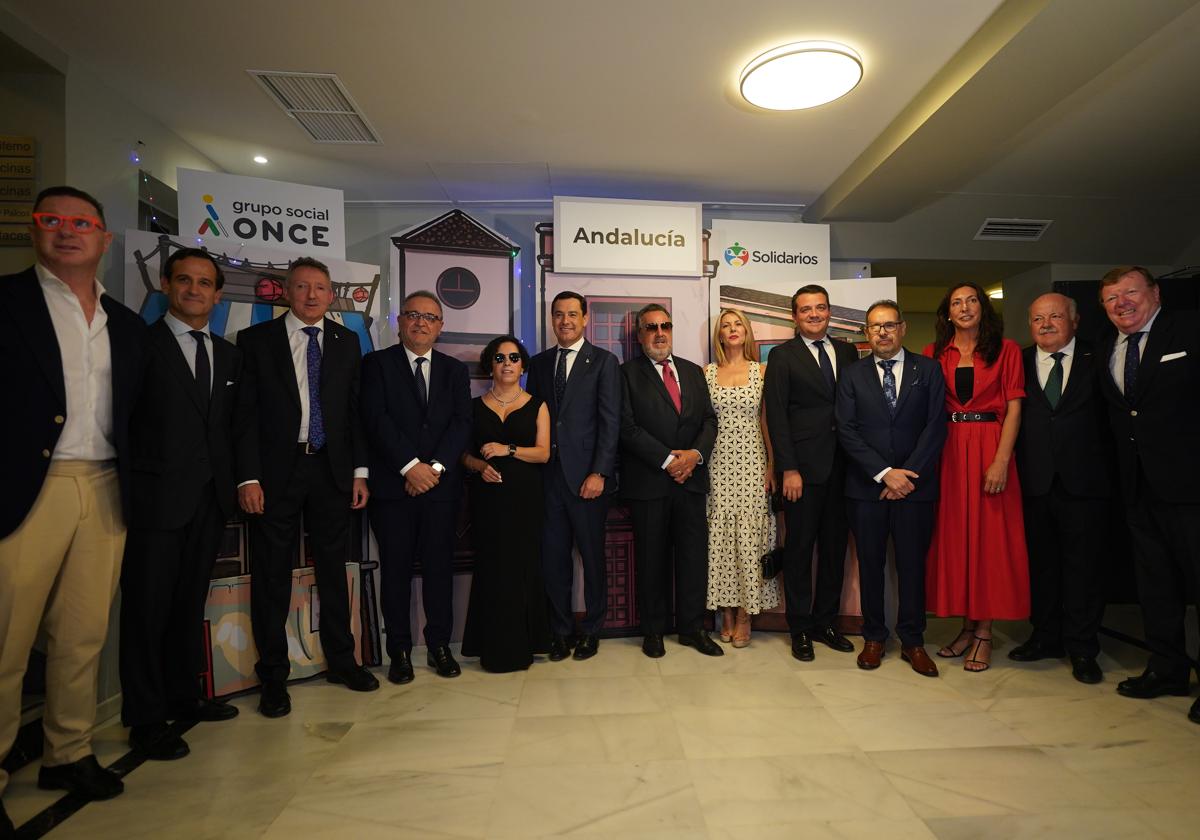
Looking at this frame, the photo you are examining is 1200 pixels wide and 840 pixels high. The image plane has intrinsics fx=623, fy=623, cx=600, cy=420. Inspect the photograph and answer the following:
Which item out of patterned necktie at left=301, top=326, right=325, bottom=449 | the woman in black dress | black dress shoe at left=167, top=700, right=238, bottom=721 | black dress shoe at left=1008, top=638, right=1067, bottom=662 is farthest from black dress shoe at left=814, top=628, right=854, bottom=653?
black dress shoe at left=167, top=700, right=238, bottom=721

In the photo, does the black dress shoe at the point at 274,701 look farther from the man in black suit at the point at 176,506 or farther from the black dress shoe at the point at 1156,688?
the black dress shoe at the point at 1156,688

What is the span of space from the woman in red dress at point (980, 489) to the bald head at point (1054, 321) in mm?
150

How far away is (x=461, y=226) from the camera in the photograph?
176 inches

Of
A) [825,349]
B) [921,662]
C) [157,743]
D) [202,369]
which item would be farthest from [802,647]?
[202,369]

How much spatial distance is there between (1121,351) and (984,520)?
1.01 meters

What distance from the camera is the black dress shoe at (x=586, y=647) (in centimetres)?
343

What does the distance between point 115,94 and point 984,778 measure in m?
Result: 5.20

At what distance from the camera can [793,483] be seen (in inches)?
133

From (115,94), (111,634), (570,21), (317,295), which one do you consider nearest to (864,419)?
(570,21)

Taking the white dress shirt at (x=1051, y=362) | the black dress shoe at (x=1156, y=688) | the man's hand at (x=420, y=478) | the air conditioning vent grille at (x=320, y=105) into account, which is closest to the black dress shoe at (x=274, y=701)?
the man's hand at (x=420, y=478)

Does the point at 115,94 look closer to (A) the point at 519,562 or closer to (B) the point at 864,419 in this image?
(A) the point at 519,562

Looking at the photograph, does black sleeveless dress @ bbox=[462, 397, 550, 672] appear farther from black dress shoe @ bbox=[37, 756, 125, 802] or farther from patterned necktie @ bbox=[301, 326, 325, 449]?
black dress shoe @ bbox=[37, 756, 125, 802]

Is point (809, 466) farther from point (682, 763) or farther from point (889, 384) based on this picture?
point (682, 763)

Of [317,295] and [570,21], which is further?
[317,295]
